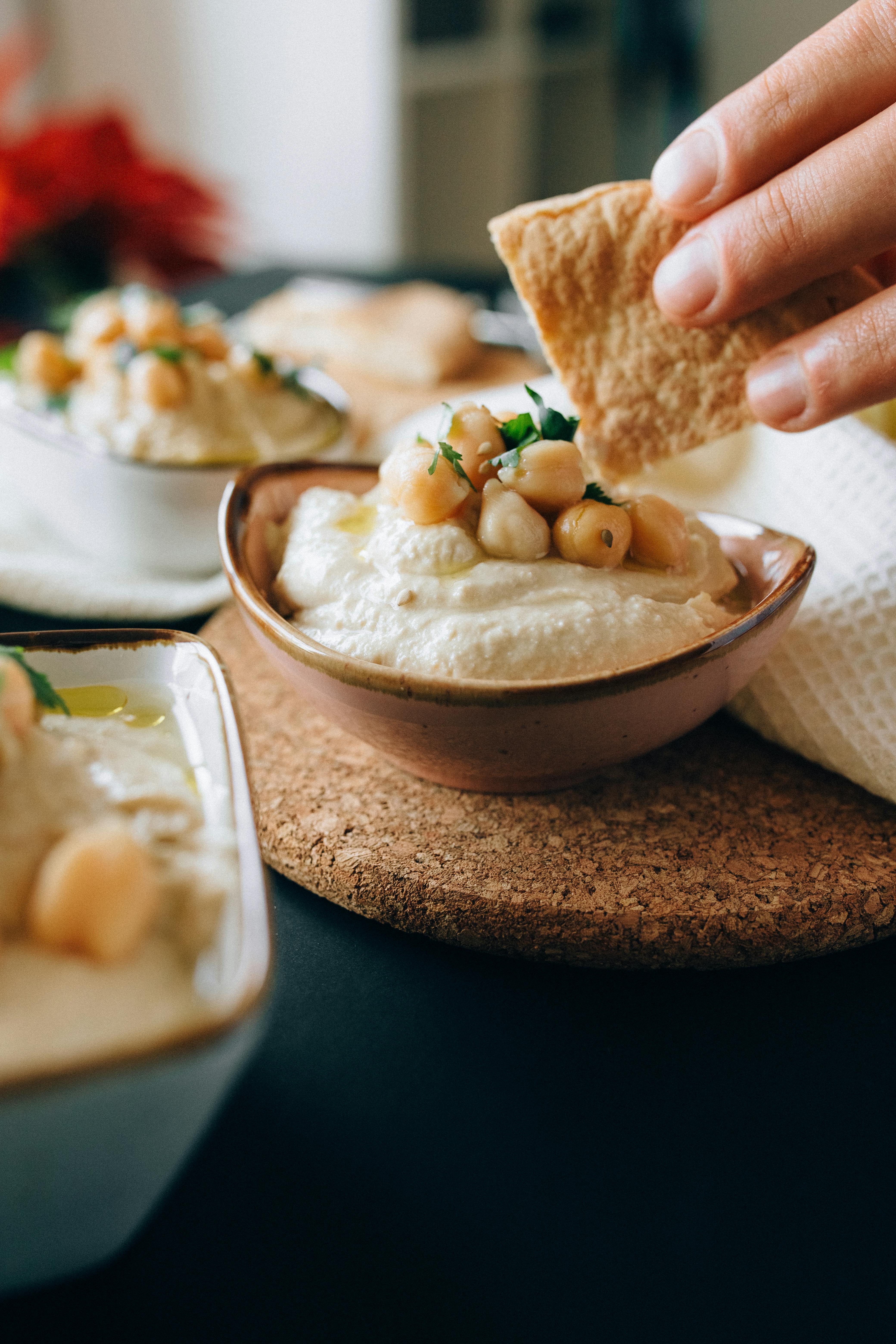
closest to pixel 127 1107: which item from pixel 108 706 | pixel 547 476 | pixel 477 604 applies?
pixel 108 706

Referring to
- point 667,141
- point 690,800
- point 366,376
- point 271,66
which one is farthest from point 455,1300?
point 667,141

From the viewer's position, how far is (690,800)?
1230 millimetres

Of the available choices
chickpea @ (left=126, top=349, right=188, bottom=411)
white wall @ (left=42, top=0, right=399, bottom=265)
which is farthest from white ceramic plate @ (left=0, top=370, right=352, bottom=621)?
white wall @ (left=42, top=0, right=399, bottom=265)

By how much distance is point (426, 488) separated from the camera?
43.8 inches

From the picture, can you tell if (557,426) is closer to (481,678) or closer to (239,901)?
(481,678)

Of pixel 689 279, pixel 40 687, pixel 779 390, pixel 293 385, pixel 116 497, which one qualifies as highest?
pixel 689 279

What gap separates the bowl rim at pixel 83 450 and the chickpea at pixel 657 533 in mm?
703

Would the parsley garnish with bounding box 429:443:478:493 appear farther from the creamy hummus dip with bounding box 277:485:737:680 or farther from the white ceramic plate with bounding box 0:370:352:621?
the white ceramic plate with bounding box 0:370:352:621

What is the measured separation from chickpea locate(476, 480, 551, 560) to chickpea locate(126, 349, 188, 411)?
851 millimetres

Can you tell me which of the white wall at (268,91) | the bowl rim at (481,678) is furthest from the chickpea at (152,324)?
the white wall at (268,91)

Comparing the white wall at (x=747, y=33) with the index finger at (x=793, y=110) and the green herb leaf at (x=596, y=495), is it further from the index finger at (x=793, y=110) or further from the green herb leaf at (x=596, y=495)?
the green herb leaf at (x=596, y=495)

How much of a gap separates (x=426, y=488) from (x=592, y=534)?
18 cm

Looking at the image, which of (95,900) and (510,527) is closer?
(95,900)

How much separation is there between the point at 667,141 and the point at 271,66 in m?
2.14
